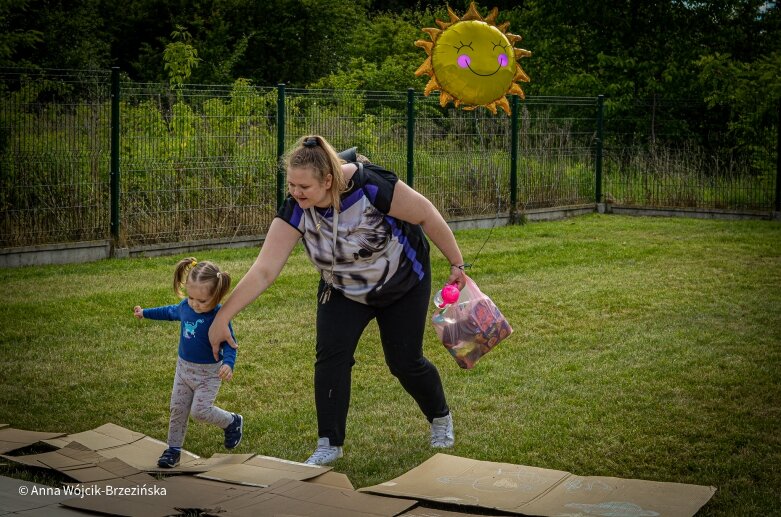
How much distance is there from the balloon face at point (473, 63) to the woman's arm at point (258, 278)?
130 inches

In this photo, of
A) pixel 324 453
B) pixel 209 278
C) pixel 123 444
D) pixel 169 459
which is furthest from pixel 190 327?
pixel 324 453

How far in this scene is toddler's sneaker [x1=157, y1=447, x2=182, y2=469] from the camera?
5355 mm

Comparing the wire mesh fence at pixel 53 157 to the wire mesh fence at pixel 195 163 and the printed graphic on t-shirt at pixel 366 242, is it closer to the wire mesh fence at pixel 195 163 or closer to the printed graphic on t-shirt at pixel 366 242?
the wire mesh fence at pixel 195 163

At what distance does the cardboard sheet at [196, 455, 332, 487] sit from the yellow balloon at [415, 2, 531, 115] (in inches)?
151

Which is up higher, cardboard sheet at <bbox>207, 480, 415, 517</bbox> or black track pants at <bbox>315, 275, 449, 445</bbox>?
black track pants at <bbox>315, 275, 449, 445</bbox>

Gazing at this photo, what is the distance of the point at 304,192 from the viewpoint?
5.11m

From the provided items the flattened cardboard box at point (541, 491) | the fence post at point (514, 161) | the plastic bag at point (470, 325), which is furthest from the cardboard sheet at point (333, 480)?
the fence post at point (514, 161)

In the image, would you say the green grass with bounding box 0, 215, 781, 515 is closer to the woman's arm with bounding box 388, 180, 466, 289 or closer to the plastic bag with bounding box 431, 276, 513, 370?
the plastic bag with bounding box 431, 276, 513, 370

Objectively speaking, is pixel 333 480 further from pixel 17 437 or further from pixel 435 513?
pixel 17 437

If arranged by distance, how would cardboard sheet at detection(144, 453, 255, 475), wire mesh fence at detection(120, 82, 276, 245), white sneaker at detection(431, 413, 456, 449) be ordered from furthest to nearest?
wire mesh fence at detection(120, 82, 276, 245)
white sneaker at detection(431, 413, 456, 449)
cardboard sheet at detection(144, 453, 255, 475)

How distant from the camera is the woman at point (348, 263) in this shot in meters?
5.21

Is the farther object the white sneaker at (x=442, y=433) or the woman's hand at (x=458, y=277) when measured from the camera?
the white sneaker at (x=442, y=433)

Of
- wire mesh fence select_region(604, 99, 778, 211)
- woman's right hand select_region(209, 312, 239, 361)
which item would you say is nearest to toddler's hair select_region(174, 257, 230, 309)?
woman's right hand select_region(209, 312, 239, 361)

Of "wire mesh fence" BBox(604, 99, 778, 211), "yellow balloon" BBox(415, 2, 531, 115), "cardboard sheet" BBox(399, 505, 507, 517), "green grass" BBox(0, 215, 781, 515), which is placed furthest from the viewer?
"wire mesh fence" BBox(604, 99, 778, 211)
